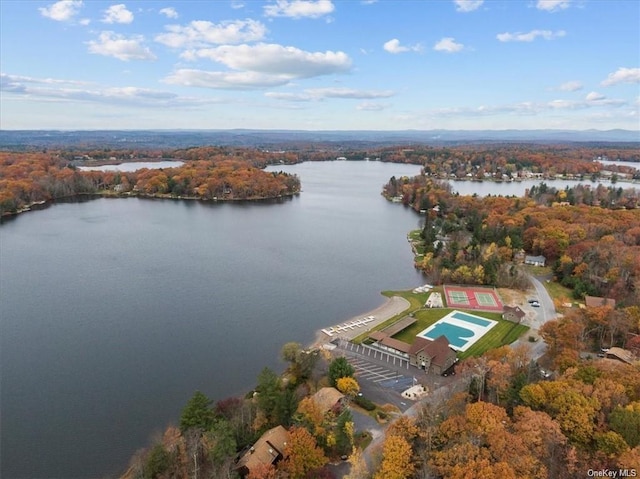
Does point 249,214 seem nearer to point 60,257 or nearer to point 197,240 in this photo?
point 197,240

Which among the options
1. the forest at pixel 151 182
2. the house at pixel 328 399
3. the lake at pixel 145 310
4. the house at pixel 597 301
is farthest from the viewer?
the forest at pixel 151 182

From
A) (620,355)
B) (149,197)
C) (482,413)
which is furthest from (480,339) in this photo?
(149,197)

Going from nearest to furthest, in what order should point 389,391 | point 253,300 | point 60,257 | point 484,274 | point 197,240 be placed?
point 389,391 < point 253,300 < point 484,274 < point 60,257 < point 197,240

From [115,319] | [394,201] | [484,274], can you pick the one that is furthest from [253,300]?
[394,201]

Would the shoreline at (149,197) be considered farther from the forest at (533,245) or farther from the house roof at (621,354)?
the house roof at (621,354)

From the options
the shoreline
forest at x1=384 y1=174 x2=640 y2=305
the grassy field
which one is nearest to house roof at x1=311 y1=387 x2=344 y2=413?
the grassy field

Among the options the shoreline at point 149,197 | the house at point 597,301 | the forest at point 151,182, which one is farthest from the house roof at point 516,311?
the forest at point 151,182

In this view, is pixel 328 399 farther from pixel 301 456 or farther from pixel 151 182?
pixel 151 182
